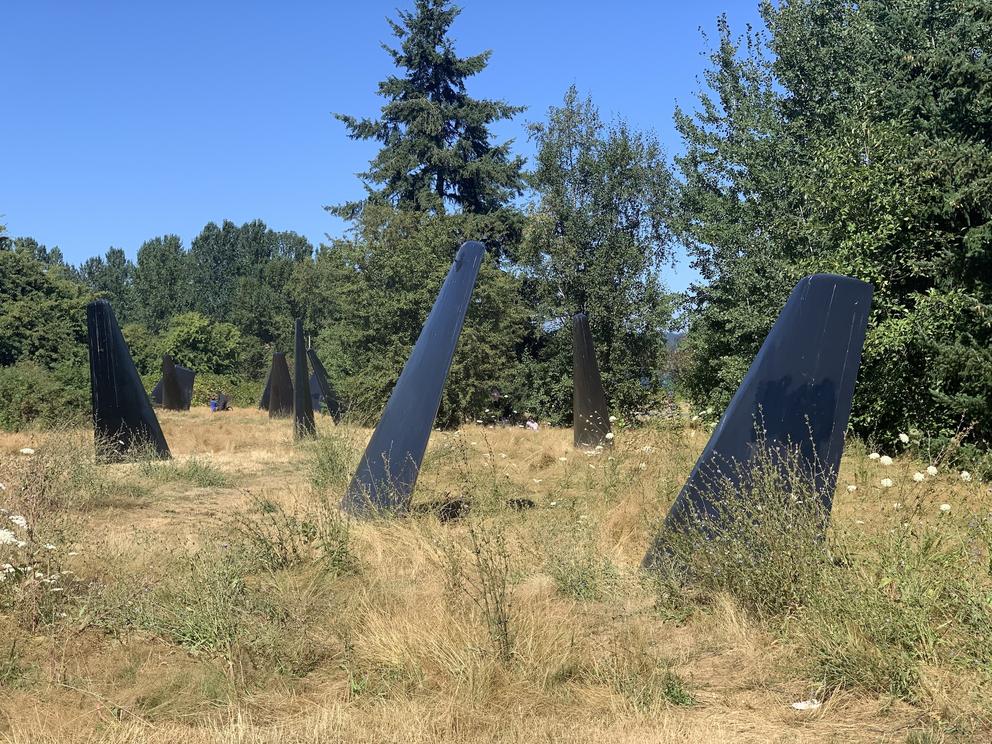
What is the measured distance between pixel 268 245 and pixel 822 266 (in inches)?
2361

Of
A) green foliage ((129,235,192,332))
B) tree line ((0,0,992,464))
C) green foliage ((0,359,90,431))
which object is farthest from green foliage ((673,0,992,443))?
green foliage ((129,235,192,332))

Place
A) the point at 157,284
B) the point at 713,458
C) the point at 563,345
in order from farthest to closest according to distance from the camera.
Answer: the point at 157,284
the point at 563,345
the point at 713,458

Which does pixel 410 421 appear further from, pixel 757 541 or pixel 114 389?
pixel 114 389

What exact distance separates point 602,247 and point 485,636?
24.7 m

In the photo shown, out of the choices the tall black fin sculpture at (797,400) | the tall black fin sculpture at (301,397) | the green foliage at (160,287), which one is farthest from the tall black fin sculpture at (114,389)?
the green foliage at (160,287)

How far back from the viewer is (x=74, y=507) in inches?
267

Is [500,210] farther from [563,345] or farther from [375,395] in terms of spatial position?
[375,395]

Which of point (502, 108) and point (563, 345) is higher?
point (502, 108)

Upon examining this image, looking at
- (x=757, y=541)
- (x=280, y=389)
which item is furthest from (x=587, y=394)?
(x=280, y=389)

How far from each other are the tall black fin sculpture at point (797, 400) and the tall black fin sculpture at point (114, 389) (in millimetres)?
8492

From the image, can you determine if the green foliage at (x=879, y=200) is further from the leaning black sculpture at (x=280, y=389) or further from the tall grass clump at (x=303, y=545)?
the leaning black sculpture at (x=280, y=389)

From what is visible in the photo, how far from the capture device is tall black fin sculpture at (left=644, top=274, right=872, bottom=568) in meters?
4.94

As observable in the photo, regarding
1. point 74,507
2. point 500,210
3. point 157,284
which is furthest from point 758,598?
point 157,284

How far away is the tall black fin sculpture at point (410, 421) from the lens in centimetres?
683
